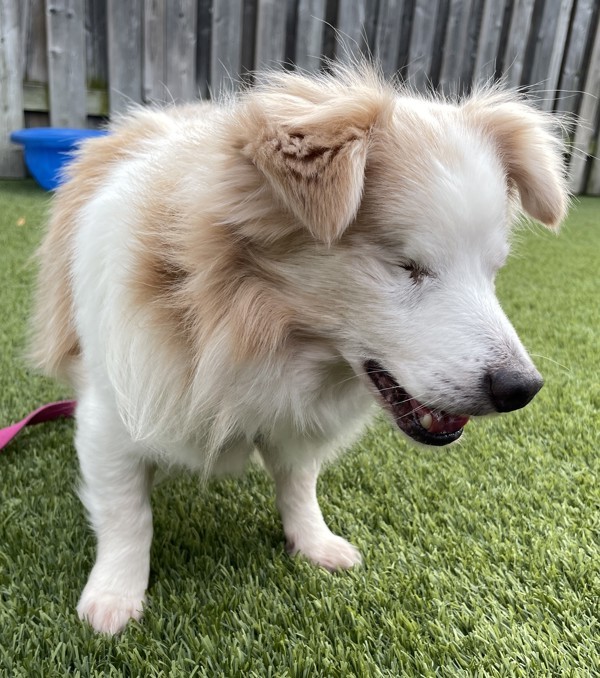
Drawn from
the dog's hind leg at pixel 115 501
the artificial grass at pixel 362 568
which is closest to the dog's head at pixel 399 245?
the artificial grass at pixel 362 568

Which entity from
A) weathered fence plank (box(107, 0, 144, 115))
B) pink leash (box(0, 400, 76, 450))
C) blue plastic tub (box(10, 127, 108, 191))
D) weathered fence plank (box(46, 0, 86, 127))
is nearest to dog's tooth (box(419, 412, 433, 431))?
pink leash (box(0, 400, 76, 450))

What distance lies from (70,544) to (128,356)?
579 millimetres

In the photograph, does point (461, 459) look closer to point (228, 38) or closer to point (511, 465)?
point (511, 465)

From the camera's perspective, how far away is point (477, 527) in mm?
1643

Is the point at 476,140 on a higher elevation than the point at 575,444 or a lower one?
higher

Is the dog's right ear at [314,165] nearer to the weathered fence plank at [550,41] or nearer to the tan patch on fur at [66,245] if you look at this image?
the tan patch on fur at [66,245]

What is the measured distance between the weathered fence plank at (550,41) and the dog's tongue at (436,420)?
6643mm

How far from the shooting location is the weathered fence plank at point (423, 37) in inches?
245

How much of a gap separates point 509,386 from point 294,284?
43 centimetres

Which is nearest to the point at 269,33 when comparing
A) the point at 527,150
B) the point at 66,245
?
the point at 66,245

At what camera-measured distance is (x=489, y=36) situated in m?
6.60

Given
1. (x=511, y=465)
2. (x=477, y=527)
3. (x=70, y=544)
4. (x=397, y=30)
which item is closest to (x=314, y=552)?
(x=477, y=527)

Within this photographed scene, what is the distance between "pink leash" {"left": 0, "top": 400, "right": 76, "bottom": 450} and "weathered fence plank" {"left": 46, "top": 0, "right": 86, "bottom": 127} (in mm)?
3978

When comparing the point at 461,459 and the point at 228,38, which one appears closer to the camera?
the point at 461,459
